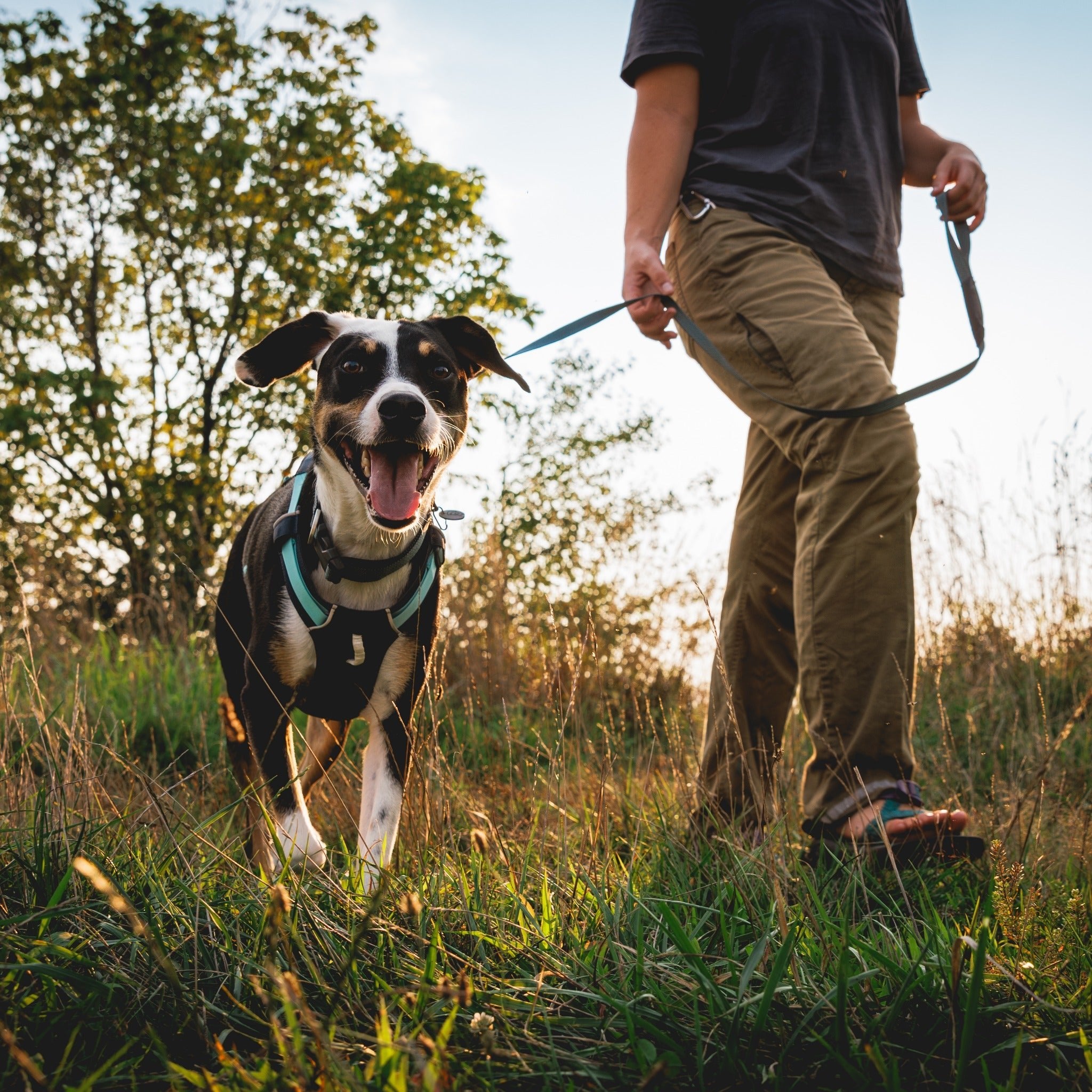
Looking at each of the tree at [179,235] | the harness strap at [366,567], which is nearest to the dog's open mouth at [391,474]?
the harness strap at [366,567]

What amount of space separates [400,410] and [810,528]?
1200mm

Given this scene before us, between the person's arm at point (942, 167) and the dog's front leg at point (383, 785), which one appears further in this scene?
the person's arm at point (942, 167)

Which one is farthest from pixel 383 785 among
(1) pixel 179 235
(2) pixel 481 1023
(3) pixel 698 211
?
(1) pixel 179 235

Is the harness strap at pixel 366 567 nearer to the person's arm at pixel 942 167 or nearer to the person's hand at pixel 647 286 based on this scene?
the person's hand at pixel 647 286

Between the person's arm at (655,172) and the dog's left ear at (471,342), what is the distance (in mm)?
632

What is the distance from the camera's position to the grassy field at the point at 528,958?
1.21 m

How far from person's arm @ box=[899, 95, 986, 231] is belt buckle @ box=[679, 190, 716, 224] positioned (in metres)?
0.76

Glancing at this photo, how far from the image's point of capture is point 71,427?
11234 millimetres

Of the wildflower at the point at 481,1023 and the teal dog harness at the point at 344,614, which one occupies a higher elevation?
the teal dog harness at the point at 344,614

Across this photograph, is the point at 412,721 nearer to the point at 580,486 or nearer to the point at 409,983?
the point at 409,983

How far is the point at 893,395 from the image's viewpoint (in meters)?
2.43

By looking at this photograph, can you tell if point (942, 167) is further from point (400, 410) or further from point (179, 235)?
point (179, 235)

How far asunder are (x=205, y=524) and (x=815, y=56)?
33.7 feet

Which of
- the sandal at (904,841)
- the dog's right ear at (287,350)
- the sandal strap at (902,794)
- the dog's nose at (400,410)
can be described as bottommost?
the sandal at (904,841)
